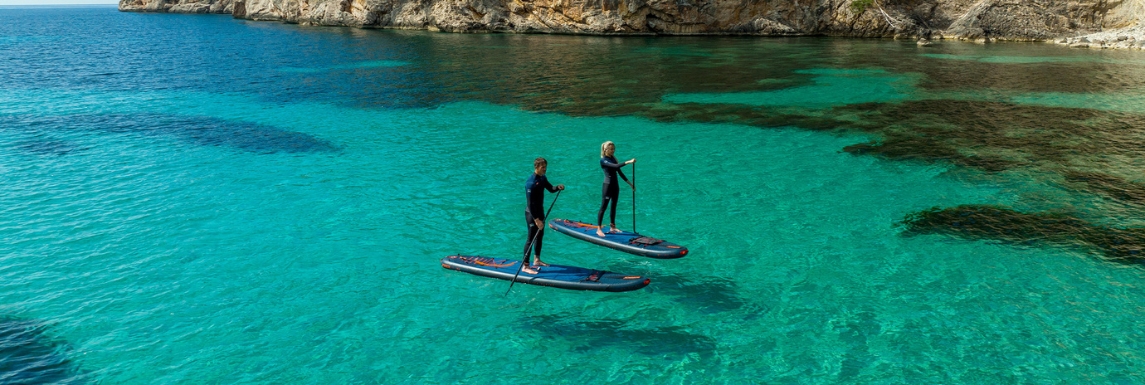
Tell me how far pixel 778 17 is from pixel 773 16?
0.51m

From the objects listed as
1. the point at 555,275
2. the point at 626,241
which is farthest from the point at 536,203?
the point at 626,241

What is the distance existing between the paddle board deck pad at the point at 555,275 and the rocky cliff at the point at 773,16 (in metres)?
58.8

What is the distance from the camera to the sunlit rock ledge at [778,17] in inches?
2399

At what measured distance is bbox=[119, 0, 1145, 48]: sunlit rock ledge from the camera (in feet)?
200

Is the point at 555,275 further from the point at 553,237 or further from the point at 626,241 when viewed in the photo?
the point at 553,237

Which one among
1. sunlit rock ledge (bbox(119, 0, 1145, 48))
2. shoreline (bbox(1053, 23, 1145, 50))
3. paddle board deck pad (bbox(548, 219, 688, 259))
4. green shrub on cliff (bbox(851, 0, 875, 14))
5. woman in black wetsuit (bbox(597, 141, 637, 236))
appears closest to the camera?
paddle board deck pad (bbox(548, 219, 688, 259))

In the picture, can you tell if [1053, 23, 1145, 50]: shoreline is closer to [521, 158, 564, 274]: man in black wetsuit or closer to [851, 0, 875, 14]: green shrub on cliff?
[851, 0, 875, 14]: green shrub on cliff

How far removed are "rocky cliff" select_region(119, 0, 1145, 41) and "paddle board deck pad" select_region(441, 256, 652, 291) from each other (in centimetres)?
5877

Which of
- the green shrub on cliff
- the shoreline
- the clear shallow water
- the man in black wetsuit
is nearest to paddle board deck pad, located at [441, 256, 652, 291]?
the man in black wetsuit

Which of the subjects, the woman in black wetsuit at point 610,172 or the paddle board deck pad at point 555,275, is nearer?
the paddle board deck pad at point 555,275

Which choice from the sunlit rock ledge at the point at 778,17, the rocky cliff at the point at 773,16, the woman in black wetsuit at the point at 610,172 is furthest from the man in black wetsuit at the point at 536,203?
the rocky cliff at the point at 773,16

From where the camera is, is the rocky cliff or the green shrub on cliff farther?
the green shrub on cliff

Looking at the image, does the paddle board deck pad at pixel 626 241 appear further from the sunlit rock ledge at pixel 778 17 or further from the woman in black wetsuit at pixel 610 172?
the sunlit rock ledge at pixel 778 17

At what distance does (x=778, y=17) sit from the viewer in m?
69.8
